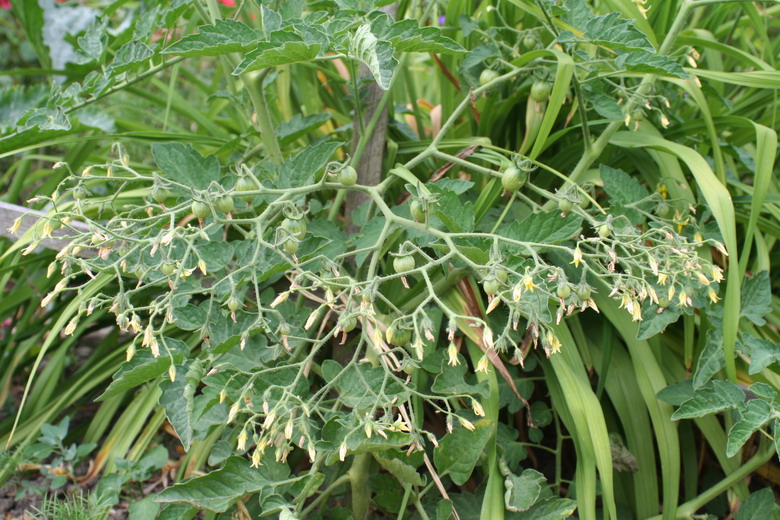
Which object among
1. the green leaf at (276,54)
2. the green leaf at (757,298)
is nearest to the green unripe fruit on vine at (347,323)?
the green leaf at (276,54)

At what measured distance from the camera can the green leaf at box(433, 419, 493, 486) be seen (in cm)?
104

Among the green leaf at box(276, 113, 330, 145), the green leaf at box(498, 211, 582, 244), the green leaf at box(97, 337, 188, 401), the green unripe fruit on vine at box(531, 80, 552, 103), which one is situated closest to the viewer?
the green leaf at box(97, 337, 188, 401)

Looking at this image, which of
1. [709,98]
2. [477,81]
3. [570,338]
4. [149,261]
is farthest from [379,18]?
[709,98]

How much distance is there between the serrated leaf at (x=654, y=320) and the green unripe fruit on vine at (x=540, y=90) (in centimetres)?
42

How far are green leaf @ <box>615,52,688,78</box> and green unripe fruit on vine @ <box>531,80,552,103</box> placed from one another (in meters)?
0.20

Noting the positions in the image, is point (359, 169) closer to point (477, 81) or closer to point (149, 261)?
point (477, 81)

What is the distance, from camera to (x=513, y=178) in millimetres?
1089

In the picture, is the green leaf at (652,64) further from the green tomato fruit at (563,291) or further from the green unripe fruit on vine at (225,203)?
the green unripe fruit on vine at (225,203)

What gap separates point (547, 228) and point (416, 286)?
0.93 ft

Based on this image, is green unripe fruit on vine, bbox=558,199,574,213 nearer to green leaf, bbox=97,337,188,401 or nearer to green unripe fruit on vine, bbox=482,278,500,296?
green unripe fruit on vine, bbox=482,278,500,296

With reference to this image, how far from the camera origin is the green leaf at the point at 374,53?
0.86m

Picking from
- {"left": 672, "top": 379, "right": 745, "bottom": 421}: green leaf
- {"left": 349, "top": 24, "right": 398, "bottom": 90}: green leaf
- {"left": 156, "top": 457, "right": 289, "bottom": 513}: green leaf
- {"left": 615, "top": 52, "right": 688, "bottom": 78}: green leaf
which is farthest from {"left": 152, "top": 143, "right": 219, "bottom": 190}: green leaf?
{"left": 672, "top": 379, "right": 745, "bottom": 421}: green leaf

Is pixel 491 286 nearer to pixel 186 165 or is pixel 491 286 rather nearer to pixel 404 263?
pixel 404 263

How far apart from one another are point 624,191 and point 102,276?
1.02 metres
